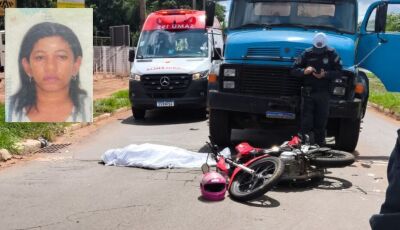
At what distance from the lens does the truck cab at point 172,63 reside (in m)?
13.2

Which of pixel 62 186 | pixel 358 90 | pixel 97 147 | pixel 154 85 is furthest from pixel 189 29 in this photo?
pixel 62 186

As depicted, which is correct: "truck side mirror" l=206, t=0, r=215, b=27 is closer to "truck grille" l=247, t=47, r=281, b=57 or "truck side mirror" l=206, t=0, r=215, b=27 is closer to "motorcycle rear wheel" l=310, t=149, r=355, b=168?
"truck grille" l=247, t=47, r=281, b=57

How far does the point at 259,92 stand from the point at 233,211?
3.24 m

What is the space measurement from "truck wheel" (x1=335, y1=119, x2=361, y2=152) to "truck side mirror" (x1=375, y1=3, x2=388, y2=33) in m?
1.54

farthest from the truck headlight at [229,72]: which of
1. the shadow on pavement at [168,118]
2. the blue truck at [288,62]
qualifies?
the shadow on pavement at [168,118]

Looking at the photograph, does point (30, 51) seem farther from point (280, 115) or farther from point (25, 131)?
point (280, 115)

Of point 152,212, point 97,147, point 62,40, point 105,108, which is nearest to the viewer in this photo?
point 152,212

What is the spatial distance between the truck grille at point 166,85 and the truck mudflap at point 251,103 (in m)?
4.58

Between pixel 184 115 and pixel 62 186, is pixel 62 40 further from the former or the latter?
pixel 184 115

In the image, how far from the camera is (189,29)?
1459 cm

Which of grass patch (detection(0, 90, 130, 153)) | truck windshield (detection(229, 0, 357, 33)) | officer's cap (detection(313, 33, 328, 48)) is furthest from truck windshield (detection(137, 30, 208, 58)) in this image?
officer's cap (detection(313, 33, 328, 48))

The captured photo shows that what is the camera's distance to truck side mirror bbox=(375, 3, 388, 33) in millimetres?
8742

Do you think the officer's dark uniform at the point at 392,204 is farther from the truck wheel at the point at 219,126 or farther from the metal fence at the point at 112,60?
the metal fence at the point at 112,60

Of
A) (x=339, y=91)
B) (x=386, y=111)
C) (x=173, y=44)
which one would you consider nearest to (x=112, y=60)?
(x=173, y=44)
